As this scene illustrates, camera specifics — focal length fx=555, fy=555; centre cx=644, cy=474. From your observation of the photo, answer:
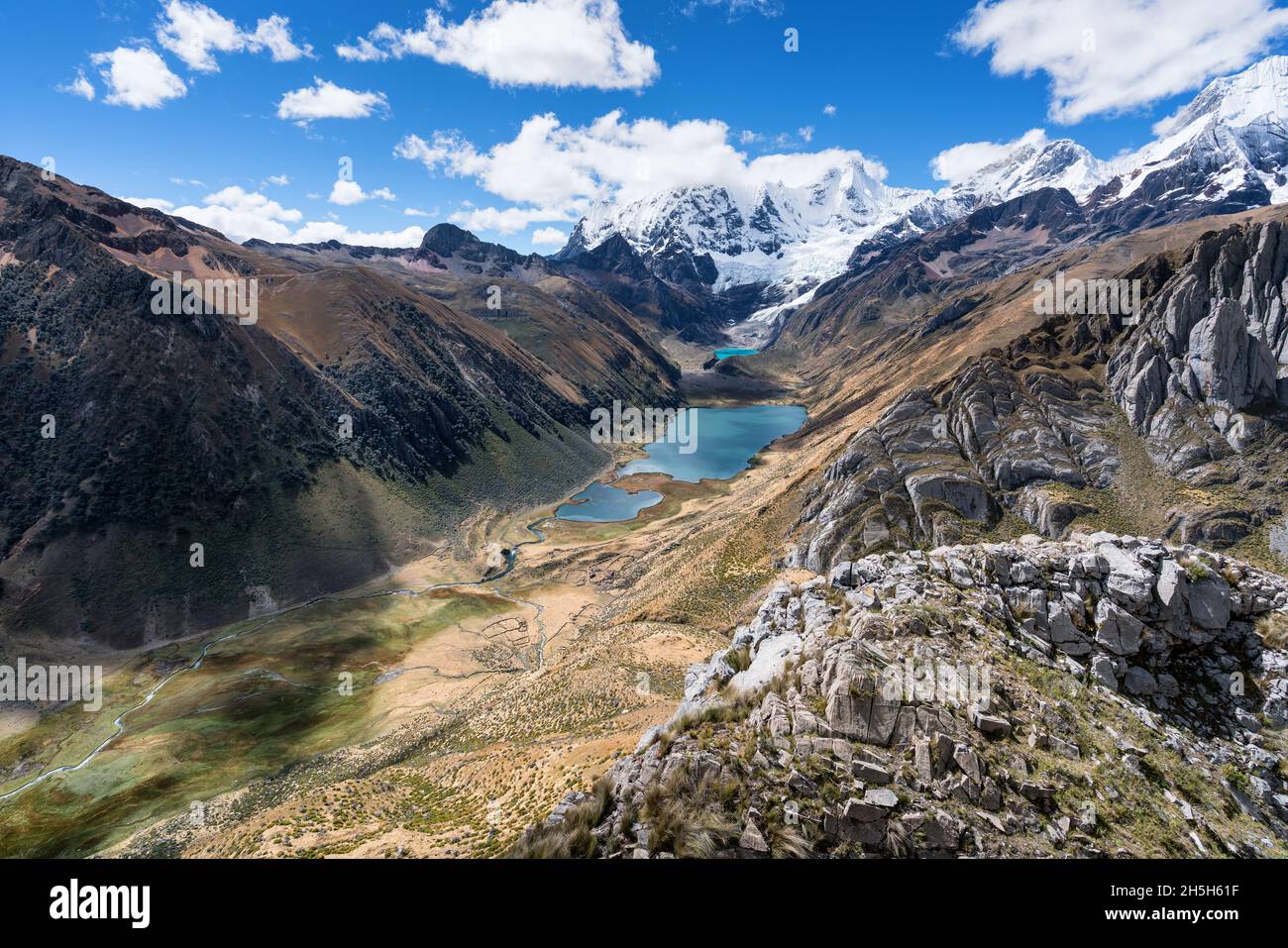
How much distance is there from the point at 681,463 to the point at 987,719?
134 metres

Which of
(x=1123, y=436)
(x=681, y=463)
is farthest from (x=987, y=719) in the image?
(x=681, y=463)

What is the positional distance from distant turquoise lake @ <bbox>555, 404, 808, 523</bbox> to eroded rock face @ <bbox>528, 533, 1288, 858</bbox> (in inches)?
3446

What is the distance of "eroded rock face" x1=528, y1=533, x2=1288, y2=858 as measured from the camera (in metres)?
11.8

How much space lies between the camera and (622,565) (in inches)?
3177

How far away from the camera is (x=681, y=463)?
5817 inches

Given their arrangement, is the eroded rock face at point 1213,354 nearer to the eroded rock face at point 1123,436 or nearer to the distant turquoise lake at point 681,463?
the eroded rock face at point 1123,436

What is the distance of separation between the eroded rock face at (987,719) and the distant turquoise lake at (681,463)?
87518 millimetres

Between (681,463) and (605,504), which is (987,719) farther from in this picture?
(681,463)

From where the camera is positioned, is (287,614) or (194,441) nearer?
(287,614)

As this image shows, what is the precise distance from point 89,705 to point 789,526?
235 ft

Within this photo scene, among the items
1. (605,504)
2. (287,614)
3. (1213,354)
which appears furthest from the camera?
(605,504)

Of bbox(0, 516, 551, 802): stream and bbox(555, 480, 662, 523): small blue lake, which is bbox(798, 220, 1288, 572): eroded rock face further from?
bbox(555, 480, 662, 523): small blue lake
